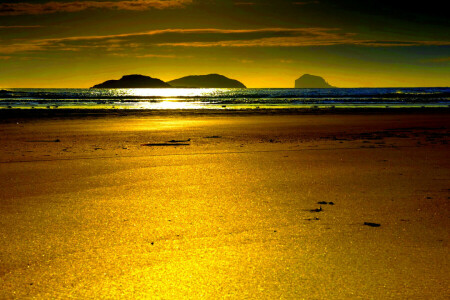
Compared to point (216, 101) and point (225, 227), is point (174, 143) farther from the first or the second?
point (216, 101)

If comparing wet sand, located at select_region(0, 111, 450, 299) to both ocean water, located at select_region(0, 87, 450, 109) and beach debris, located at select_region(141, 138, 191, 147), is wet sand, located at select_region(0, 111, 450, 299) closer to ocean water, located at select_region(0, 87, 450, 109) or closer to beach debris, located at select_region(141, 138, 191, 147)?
beach debris, located at select_region(141, 138, 191, 147)

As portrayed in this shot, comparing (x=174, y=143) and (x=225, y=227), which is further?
(x=174, y=143)

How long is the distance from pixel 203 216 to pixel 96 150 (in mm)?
7654

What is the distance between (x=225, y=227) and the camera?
5328 mm

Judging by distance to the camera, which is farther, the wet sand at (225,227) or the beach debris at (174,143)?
the beach debris at (174,143)

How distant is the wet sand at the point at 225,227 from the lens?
148 inches

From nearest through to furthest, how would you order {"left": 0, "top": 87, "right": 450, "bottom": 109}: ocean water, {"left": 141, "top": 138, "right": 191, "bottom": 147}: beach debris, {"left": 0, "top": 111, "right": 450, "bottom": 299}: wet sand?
{"left": 0, "top": 111, "right": 450, "bottom": 299}: wet sand → {"left": 141, "top": 138, "right": 191, "bottom": 147}: beach debris → {"left": 0, "top": 87, "right": 450, "bottom": 109}: ocean water

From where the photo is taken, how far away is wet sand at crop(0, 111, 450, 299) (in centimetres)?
376

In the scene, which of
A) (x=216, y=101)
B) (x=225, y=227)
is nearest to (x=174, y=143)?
(x=225, y=227)

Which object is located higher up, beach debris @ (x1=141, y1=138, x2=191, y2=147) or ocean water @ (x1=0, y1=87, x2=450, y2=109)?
ocean water @ (x1=0, y1=87, x2=450, y2=109)

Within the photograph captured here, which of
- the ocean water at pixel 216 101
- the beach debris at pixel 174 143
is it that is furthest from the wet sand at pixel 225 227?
the ocean water at pixel 216 101

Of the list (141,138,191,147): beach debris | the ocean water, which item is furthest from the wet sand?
the ocean water

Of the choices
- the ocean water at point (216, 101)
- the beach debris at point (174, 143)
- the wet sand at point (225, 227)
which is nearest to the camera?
the wet sand at point (225, 227)

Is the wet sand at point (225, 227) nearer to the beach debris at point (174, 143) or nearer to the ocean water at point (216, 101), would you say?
the beach debris at point (174, 143)
